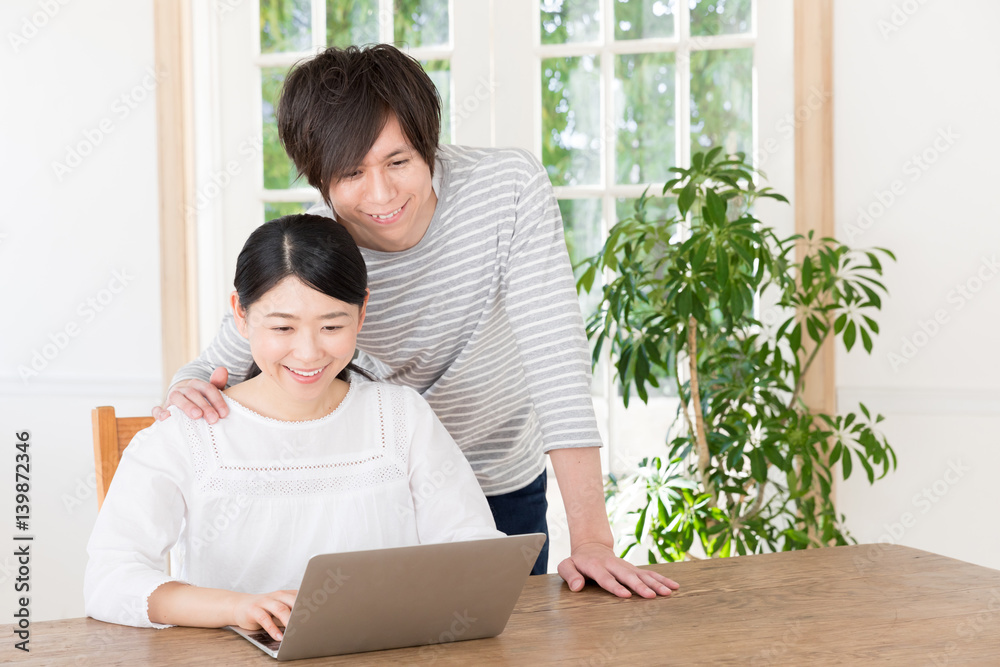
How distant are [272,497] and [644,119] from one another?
1817 millimetres

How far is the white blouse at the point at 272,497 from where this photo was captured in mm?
1078

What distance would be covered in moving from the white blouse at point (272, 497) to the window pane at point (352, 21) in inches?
66.8

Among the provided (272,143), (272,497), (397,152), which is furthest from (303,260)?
(272,143)

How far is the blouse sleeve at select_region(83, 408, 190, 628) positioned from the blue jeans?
614mm

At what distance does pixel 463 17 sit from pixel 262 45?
62cm

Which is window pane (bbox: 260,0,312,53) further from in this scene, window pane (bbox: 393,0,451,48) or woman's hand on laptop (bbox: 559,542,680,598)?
woman's hand on laptop (bbox: 559,542,680,598)

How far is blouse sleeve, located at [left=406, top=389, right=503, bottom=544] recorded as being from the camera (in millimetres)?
1207

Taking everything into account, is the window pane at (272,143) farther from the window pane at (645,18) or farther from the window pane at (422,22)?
the window pane at (645,18)

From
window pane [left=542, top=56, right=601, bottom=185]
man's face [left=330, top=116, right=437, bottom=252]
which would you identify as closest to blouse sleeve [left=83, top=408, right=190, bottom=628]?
man's face [left=330, top=116, right=437, bottom=252]

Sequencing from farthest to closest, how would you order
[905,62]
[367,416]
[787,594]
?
[905,62] < [367,416] < [787,594]

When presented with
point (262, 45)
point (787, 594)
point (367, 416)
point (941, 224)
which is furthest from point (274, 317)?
point (941, 224)

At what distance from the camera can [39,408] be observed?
2609mm

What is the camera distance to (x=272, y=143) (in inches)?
105

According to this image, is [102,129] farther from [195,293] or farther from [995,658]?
[995,658]
